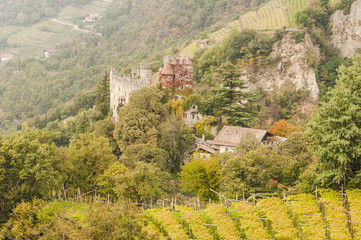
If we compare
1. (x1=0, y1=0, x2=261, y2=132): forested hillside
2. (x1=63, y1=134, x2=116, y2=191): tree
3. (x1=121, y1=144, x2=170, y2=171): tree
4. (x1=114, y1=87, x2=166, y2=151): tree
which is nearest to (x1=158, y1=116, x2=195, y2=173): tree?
(x1=114, y1=87, x2=166, y2=151): tree

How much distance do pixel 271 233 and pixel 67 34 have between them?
16101 centimetres

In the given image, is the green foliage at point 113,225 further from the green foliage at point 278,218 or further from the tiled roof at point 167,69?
the tiled roof at point 167,69

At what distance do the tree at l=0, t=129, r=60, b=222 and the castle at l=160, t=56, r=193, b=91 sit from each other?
21364 millimetres

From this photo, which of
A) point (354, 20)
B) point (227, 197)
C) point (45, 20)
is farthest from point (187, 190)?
point (45, 20)

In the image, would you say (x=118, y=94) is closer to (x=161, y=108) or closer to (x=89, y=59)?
(x=161, y=108)

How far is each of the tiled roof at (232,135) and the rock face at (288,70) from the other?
76.8 ft

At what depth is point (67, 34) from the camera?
555ft

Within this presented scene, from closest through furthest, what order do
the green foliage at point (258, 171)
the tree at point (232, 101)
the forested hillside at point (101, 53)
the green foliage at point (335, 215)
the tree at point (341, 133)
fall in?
the green foliage at point (335, 215) → the tree at point (341, 133) → the green foliage at point (258, 171) → the tree at point (232, 101) → the forested hillside at point (101, 53)

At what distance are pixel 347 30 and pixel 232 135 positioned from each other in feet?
135

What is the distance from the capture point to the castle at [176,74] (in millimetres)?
47844

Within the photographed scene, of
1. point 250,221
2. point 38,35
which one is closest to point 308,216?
point 250,221

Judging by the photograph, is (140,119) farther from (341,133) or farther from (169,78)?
(341,133)

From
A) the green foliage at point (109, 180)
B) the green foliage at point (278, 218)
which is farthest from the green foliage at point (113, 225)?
the green foliage at point (109, 180)

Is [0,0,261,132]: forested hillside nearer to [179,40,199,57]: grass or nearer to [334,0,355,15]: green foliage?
[179,40,199,57]: grass
